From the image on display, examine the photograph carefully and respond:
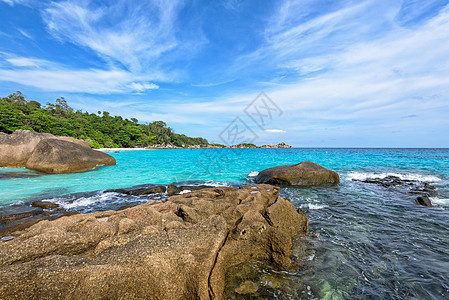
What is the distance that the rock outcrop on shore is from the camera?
1934 cm

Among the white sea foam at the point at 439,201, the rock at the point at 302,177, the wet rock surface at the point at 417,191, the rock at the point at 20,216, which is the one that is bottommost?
the rock at the point at 20,216

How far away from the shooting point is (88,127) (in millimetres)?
76875

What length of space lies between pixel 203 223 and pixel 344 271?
377 centimetres

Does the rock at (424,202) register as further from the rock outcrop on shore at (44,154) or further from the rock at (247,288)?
the rock outcrop on shore at (44,154)

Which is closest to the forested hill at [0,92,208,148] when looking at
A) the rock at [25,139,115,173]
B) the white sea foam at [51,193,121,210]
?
the rock at [25,139,115,173]

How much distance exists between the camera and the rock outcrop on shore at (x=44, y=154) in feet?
63.5

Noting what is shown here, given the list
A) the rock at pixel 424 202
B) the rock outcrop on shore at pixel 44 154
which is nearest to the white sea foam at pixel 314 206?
the rock at pixel 424 202

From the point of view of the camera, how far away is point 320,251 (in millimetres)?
5520

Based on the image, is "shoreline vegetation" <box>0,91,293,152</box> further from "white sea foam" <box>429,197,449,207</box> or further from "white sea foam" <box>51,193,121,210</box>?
"white sea foam" <box>429,197,449,207</box>

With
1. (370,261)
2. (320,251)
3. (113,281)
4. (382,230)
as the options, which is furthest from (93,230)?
(382,230)

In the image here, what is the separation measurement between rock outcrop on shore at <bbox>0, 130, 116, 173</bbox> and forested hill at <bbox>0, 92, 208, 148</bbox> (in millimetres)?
39127

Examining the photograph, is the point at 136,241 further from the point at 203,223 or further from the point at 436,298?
the point at 436,298

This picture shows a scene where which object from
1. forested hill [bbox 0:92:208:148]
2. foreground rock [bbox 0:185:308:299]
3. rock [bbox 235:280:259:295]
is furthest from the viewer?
forested hill [bbox 0:92:208:148]

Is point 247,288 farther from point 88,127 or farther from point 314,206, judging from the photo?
point 88,127
